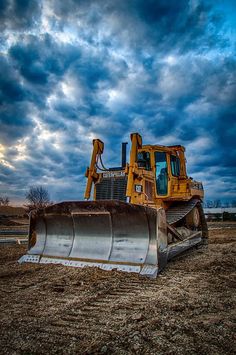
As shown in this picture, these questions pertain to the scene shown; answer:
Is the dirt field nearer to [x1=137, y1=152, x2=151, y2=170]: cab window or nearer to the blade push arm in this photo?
the blade push arm

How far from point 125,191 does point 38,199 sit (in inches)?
1978

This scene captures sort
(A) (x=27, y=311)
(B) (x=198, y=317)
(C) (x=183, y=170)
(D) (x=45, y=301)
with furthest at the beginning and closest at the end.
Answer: (C) (x=183, y=170) < (D) (x=45, y=301) < (A) (x=27, y=311) < (B) (x=198, y=317)

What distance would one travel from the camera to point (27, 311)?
10.4 ft

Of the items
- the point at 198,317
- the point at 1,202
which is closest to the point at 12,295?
the point at 198,317

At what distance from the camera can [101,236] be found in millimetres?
5746

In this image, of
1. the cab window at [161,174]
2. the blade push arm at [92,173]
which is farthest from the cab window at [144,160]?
the blade push arm at [92,173]

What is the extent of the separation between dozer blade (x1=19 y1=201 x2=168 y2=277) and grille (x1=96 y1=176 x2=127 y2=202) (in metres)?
1.12

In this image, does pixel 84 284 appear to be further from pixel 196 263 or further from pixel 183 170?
pixel 183 170

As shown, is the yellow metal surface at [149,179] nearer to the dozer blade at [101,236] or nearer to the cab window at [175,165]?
the cab window at [175,165]

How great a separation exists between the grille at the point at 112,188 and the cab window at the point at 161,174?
1.82 metres

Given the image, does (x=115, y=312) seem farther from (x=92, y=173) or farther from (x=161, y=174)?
(x=161, y=174)

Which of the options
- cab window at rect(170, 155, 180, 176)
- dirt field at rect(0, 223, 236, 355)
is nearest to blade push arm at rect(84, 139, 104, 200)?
cab window at rect(170, 155, 180, 176)

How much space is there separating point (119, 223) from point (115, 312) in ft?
8.43

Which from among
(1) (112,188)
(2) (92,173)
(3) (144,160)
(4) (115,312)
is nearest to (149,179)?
(3) (144,160)
